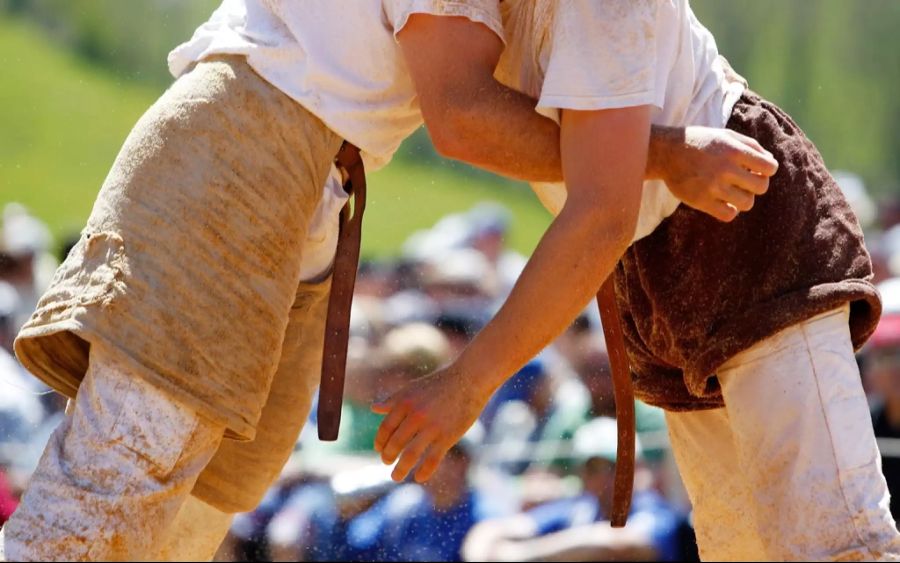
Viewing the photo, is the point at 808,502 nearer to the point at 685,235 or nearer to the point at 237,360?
the point at 685,235

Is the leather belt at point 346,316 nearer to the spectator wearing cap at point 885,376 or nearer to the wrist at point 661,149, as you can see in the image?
the wrist at point 661,149

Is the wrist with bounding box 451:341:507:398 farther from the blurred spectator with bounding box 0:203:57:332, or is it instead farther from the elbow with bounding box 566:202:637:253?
the blurred spectator with bounding box 0:203:57:332

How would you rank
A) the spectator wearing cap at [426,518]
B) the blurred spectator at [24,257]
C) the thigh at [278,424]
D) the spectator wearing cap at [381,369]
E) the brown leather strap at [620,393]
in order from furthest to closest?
the blurred spectator at [24,257]
the spectator wearing cap at [381,369]
the spectator wearing cap at [426,518]
the thigh at [278,424]
the brown leather strap at [620,393]

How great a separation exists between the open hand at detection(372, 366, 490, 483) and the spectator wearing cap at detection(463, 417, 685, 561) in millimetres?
2108

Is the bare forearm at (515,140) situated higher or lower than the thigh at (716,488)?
higher

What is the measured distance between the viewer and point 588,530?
396 cm

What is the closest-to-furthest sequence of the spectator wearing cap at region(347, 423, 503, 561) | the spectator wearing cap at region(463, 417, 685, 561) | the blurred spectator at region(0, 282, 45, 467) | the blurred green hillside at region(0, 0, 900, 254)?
the blurred spectator at region(0, 282, 45, 467)
the spectator wearing cap at region(347, 423, 503, 561)
the spectator wearing cap at region(463, 417, 685, 561)
the blurred green hillside at region(0, 0, 900, 254)

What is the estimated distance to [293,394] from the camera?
7.70ft

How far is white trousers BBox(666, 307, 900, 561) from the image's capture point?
1924mm

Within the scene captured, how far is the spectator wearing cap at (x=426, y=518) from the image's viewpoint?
3701 mm

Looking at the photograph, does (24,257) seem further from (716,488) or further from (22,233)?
(716,488)

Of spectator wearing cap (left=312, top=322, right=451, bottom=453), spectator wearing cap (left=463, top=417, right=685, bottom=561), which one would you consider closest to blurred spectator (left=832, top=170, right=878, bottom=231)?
spectator wearing cap (left=463, top=417, right=685, bottom=561)

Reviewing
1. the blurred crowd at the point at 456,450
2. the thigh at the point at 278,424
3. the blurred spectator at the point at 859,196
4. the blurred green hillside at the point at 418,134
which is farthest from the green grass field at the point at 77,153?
the thigh at the point at 278,424

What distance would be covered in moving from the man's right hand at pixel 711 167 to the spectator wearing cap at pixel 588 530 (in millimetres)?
2158
